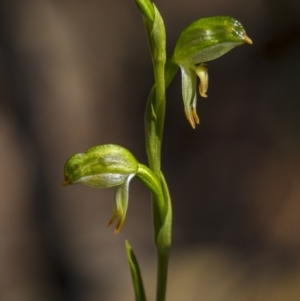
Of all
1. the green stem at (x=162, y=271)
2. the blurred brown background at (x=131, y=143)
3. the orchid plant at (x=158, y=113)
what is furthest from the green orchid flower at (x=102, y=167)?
the blurred brown background at (x=131, y=143)

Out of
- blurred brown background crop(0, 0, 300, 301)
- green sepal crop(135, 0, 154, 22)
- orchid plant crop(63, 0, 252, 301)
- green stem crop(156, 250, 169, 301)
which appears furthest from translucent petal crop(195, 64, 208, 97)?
blurred brown background crop(0, 0, 300, 301)

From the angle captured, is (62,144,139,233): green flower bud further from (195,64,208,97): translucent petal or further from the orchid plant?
(195,64,208,97): translucent petal

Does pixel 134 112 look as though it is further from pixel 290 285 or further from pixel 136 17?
pixel 290 285

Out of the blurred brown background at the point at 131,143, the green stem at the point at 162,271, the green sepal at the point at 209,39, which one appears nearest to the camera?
the green sepal at the point at 209,39

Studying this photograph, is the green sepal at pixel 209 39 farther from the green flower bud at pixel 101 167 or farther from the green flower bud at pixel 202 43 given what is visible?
the green flower bud at pixel 101 167

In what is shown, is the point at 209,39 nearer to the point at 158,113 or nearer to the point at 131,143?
the point at 158,113

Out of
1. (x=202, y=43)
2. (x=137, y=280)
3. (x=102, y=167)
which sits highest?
(x=202, y=43)

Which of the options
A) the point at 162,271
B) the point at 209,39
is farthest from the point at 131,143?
the point at 209,39
